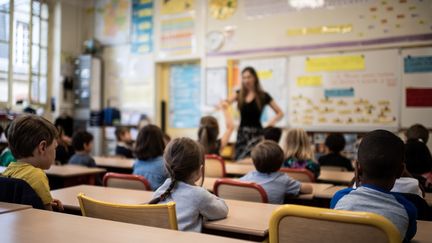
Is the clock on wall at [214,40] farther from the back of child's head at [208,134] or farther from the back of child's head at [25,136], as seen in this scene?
the back of child's head at [25,136]

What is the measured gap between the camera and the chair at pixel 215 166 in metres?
3.68

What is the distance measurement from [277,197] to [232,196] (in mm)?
289

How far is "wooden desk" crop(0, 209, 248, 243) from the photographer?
126 centimetres

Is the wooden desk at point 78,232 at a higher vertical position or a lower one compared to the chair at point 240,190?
higher

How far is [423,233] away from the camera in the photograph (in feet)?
5.18

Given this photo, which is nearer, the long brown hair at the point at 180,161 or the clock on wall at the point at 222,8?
the long brown hair at the point at 180,161

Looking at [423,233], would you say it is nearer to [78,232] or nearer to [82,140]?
[78,232]

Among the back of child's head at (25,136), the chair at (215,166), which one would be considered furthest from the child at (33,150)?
the chair at (215,166)

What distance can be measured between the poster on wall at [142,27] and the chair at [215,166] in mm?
4503

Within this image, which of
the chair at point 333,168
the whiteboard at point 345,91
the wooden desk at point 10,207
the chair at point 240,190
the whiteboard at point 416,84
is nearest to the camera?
the wooden desk at point 10,207

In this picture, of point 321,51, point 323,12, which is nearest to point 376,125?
point 321,51

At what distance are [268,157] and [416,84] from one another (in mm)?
3624

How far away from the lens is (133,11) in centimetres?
797

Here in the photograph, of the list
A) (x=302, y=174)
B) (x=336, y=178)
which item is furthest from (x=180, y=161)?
(x=336, y=178)
